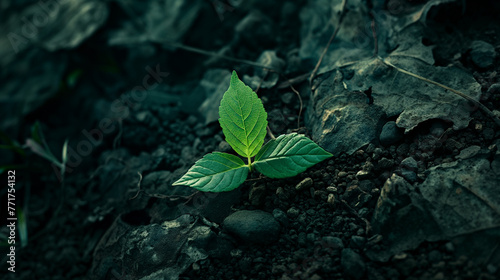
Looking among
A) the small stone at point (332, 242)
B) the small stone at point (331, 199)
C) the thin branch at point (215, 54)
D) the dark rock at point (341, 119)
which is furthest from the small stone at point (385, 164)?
the thin branch at point (215, 54)

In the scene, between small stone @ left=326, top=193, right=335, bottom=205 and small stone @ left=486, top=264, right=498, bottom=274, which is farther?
small stone @ left=326, top=193, right=335, bottom=205

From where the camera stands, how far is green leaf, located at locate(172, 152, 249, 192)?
4.47 ft

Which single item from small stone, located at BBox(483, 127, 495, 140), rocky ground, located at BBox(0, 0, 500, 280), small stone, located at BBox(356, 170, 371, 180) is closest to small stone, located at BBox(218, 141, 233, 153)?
rocky ground, located at BBox(0, 0, 500, 280)

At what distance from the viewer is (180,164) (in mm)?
1775

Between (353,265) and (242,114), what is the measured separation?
2.41 feet

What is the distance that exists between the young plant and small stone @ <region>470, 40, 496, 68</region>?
0.90 m

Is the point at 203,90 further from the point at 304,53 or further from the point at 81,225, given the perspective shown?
the point at 81,225

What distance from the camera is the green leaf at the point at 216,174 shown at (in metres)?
1.36

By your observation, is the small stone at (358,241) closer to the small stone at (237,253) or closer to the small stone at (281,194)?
the small stone at (281,194)

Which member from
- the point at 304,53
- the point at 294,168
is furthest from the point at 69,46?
the point at 294,168

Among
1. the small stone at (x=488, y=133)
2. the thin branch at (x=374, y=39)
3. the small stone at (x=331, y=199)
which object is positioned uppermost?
the thin branch at (x=374, y=39)

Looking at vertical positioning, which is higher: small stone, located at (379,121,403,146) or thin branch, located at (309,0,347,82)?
thin branch, located at (309,0,347,82)

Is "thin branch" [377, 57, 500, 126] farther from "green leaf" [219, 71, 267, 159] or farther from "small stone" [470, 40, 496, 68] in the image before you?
"green leaf" [219, 71, 267, 159]

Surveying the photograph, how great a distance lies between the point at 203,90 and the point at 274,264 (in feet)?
4.08
